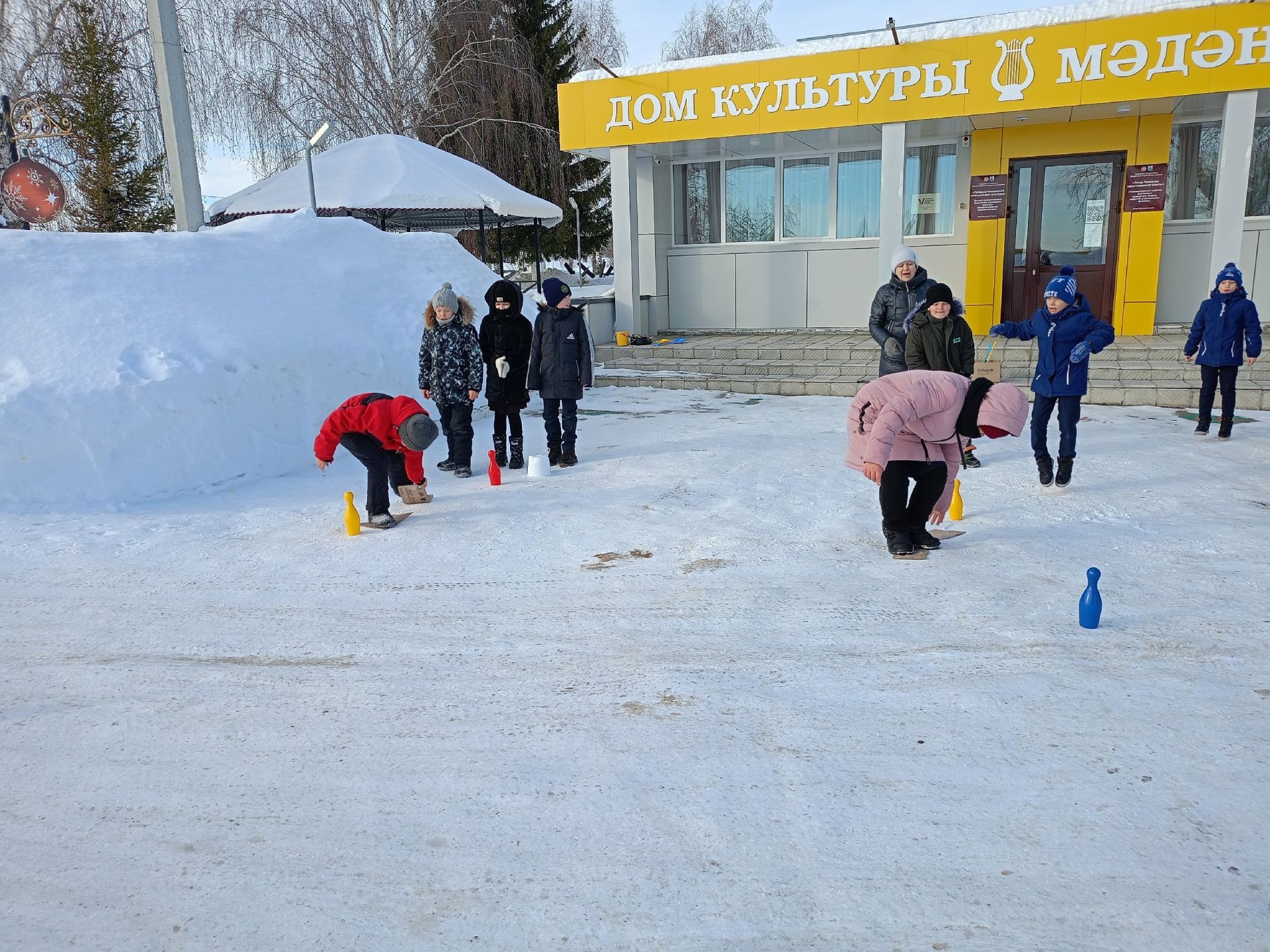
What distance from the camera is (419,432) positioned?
550cm

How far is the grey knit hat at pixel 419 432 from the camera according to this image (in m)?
5.49

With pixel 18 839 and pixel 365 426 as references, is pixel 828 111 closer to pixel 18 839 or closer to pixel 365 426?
pixel 365 426

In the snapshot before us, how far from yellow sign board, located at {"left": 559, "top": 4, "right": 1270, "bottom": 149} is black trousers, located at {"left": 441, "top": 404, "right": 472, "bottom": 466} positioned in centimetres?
772

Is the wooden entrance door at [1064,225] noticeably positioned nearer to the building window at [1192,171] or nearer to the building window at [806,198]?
the building window at [1192,171]

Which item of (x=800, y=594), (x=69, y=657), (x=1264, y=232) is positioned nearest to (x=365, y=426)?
(x=69, y=657)

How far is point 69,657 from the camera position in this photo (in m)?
3.98

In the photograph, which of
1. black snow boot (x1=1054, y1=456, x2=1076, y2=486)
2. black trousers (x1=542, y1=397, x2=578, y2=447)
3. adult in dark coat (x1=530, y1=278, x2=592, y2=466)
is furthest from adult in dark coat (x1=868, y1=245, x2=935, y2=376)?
black trousers (x1=542, y1=397, x2=578, y2=447)

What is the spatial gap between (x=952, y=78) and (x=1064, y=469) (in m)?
7.45

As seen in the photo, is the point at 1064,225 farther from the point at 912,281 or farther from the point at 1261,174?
the point at 912,281

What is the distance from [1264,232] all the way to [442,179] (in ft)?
41.7

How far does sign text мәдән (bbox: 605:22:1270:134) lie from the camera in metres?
10.5

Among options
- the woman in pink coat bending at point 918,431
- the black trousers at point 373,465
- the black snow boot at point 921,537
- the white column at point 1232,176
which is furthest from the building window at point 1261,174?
the black trousers at point 373,465

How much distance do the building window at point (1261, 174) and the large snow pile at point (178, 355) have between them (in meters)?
11.9

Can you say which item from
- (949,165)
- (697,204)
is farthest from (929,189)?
(697,204)
